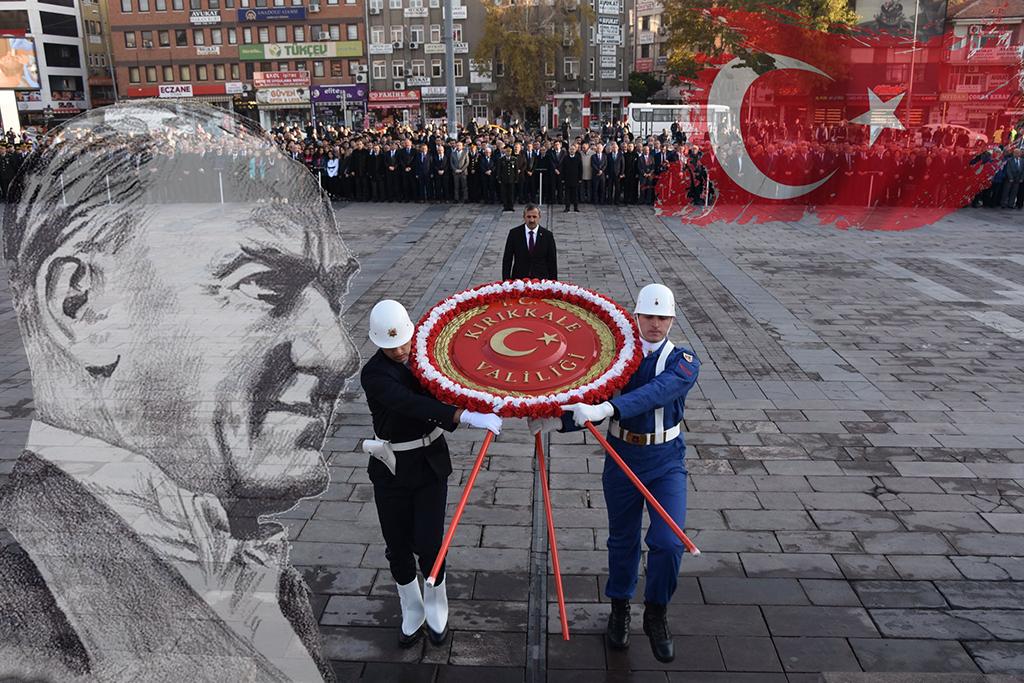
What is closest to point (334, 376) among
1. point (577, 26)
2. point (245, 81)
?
point (577, 26)

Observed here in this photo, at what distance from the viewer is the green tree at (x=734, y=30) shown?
659 inches

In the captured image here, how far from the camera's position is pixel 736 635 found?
4410 millimetres

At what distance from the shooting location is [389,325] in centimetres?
405

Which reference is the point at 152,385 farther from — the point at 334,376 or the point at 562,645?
the point at 562,645

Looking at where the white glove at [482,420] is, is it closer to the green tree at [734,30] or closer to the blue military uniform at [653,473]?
the blue military uniform at [653,473]

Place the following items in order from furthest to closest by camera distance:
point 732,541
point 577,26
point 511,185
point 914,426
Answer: point 577,26 < point 511,185 < point 914,426 < point 732,541

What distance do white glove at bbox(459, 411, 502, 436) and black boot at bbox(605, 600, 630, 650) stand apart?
134 centimetres

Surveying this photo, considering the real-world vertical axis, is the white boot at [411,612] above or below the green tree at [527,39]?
below

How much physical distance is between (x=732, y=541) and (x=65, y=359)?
14.1 ft

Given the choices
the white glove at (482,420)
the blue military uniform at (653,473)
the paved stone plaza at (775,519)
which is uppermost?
the white glove at (482,420)

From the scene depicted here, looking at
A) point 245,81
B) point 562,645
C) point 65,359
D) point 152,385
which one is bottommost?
point 562,645
